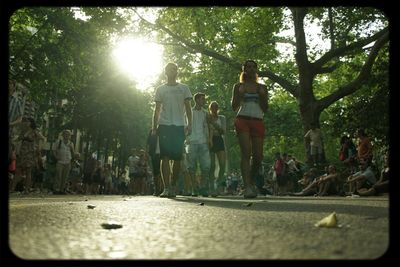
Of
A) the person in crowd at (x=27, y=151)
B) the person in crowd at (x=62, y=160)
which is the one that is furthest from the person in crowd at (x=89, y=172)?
the person in crowd at (x=27, y=151)

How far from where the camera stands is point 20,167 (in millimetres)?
14188

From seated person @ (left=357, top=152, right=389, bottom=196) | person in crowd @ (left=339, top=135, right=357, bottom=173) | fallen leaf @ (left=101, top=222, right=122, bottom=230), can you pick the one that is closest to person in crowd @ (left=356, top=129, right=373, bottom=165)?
person in crowd @ (left=339, top=135, right=357, bottom=173)

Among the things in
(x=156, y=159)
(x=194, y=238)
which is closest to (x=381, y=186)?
(x=156, y=159)

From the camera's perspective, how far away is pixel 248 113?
871 centimetres

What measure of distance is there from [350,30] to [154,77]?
9.61 meters

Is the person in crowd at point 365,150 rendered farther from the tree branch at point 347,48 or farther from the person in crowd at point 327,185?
the tree branch at point 347,48

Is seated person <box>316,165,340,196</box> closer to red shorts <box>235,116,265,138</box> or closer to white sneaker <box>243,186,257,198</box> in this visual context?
white sneaker <box>243,186,257,198</box>

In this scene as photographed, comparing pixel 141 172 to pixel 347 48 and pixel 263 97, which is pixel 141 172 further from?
pixel 263 97

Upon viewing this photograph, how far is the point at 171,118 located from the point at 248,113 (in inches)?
53.1

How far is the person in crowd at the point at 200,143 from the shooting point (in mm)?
11297

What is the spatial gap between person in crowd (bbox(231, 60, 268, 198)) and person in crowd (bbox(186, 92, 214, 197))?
250 centimetres

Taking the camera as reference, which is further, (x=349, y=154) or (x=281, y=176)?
(x=281, y=176)

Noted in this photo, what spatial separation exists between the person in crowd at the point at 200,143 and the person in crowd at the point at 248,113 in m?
2.50
